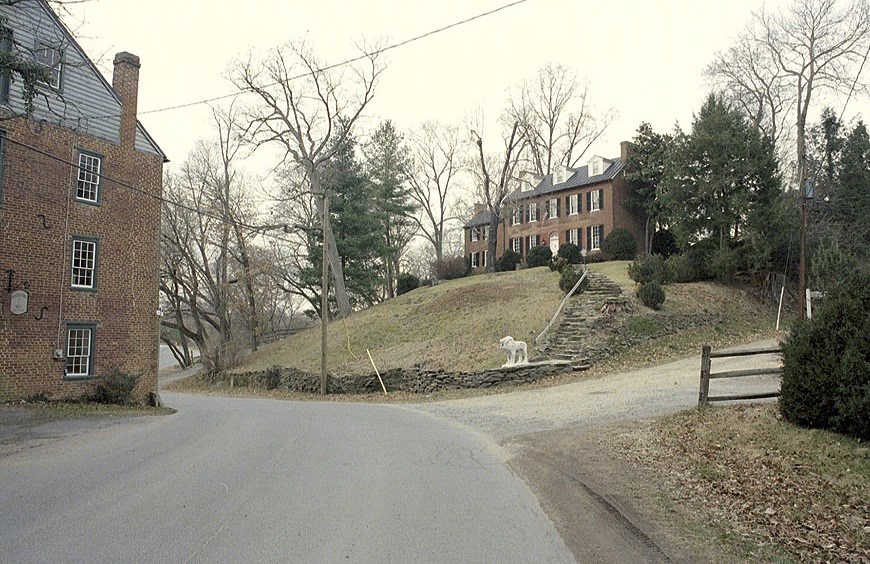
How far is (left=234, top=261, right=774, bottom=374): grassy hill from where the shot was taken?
Result: 998 inches

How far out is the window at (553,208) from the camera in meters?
50.6

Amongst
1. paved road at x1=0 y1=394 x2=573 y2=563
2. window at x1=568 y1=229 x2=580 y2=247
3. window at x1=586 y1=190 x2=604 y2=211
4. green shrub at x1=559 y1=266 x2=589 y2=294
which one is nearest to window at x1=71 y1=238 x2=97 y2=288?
paved road at x1=0 y1=394 x2=573 y2=563

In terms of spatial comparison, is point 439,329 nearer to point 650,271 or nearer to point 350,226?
point 650,271

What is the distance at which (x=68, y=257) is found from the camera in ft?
64.7

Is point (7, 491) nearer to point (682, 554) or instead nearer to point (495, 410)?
point (682, 554)

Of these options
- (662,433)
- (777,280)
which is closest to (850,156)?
(777,280)

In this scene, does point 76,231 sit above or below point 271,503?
above

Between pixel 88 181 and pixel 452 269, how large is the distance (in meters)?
31.1

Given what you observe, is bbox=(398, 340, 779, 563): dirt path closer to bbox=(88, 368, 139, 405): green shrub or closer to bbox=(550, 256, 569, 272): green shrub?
bbox=(88, 368, 139, 405): green shrub

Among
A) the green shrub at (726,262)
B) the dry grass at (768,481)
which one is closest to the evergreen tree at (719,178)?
the green shrub at (726,262)

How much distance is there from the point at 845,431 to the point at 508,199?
3695 cm

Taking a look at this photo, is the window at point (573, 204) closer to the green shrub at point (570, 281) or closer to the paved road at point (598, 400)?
the green shrub at point (570, 281)

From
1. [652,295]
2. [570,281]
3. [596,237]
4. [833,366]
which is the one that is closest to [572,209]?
[596,237]

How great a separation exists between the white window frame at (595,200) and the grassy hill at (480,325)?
8.98 meters
